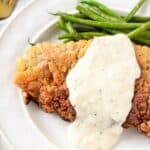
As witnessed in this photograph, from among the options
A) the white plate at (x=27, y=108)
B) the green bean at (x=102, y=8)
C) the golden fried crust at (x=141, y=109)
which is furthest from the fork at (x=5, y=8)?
the golden fried crust at (x=141, y=109)

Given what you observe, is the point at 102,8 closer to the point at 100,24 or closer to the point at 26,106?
the point at 100,24

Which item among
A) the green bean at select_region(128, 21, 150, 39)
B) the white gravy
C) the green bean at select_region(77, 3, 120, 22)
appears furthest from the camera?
the green bean at select_region(77, 3, 120, 22)

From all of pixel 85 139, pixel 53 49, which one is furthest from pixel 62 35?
pixel 85 139

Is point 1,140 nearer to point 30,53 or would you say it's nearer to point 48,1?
point 30,53

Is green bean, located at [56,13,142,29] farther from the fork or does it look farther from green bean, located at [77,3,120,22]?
the fork

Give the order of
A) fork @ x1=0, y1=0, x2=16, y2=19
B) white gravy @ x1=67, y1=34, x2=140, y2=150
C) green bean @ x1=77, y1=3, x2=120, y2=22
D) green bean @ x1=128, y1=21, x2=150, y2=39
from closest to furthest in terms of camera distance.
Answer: white gravy @ x1=67, y1=34, x2=140, y2=150
green bean @ x1=128, y1=21, x2=150, y2=39
green bean @ x1=77, y1=3, x2=120, y2=22
fork @ x1=0, y1=0, x2=16, y2=19

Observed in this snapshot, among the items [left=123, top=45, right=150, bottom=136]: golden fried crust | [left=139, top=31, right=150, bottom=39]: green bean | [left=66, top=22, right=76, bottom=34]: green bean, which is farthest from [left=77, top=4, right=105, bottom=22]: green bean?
[left=123, top=45, right=150, bottom=136]: golden fried crust
